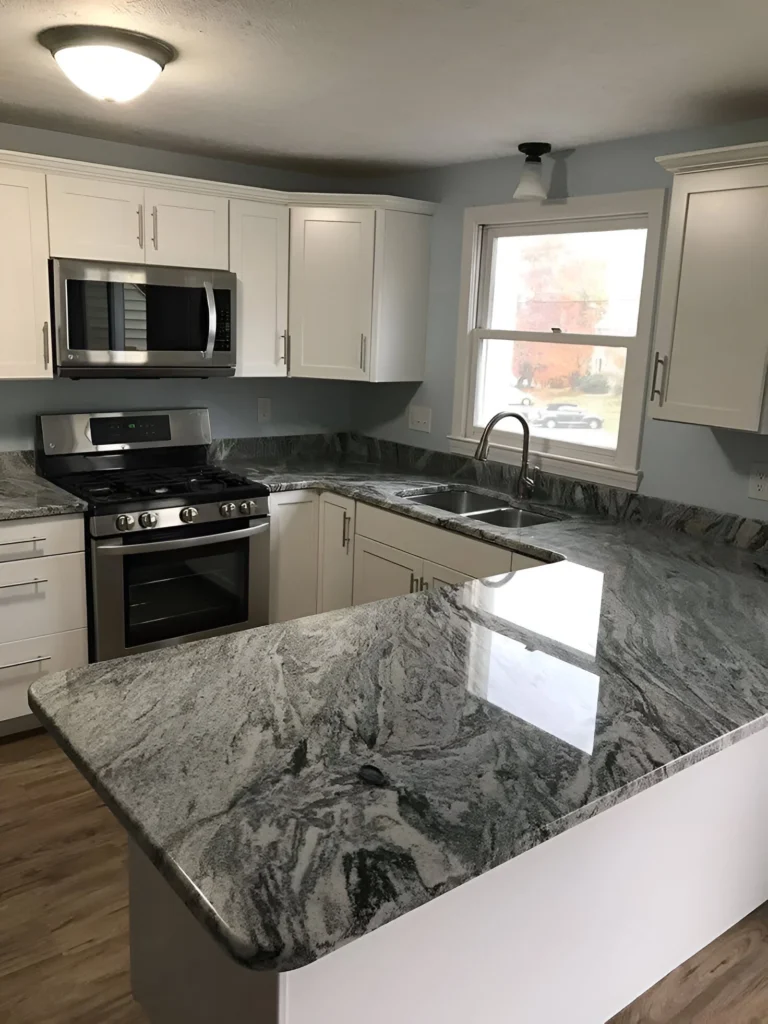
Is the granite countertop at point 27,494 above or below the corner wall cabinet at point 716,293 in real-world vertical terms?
below

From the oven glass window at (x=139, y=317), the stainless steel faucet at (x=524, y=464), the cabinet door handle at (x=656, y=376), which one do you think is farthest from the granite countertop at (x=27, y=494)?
the cabinet door handle at (x=656, y=376)

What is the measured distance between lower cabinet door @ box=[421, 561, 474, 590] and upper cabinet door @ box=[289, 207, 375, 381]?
1063 millimetres

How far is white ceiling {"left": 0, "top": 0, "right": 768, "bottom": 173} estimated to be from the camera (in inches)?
72.9

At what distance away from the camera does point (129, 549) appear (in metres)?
3.10

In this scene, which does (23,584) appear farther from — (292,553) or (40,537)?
(292,553)

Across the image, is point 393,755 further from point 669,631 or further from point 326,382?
point 326,382

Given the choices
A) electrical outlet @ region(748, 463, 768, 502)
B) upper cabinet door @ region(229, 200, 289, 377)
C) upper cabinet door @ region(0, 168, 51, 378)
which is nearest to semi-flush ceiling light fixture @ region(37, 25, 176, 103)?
upper cabinet door @ region(0, 168, 51, 378)

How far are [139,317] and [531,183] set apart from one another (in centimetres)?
159

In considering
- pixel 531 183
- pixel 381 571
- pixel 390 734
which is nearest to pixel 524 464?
pixel 381 571

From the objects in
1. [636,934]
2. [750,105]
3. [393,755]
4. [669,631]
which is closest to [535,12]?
[750,105]

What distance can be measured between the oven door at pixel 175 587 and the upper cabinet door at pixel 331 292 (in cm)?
85

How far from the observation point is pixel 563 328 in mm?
3393

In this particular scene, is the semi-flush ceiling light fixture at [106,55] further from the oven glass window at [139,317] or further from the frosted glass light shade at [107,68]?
the oven glass window at [139,317]

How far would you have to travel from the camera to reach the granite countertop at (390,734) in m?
1.09
